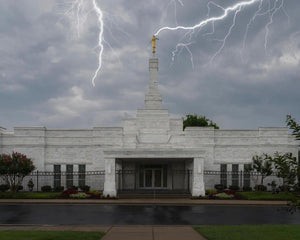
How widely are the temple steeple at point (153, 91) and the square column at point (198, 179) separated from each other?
37.0ft

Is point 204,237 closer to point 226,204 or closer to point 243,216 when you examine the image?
point 243,216

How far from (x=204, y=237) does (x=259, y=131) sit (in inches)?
1067

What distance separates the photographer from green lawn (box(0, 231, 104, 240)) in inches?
481

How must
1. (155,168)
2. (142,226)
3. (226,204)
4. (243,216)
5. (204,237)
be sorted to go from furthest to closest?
1. (155,168)
2. (226,204)
3. (243,216)
4. (142,226)
5. (204,237)

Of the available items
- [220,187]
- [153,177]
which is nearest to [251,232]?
[220,187]

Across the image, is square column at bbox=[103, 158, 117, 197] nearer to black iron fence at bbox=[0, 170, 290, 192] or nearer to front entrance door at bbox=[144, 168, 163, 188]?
black iron fence at bbox=[0, 170, 290, 192]

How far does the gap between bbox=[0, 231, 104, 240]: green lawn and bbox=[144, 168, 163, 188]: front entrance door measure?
2356 centimetres

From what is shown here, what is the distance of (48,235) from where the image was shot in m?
12.8

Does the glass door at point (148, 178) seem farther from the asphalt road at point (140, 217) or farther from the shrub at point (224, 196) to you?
the asphalt road at point (140, 217)

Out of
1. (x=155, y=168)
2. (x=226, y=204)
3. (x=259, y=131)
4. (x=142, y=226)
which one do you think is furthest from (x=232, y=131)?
(x=142, y=226)

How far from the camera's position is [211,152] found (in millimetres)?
37156

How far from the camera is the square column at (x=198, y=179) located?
29.9m

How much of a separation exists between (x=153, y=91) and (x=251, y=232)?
93.1ft

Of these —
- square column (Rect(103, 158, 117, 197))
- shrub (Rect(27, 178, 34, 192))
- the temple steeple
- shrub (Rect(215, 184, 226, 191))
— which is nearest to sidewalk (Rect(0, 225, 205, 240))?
square column (Rect(103, 158, 117, 197))
